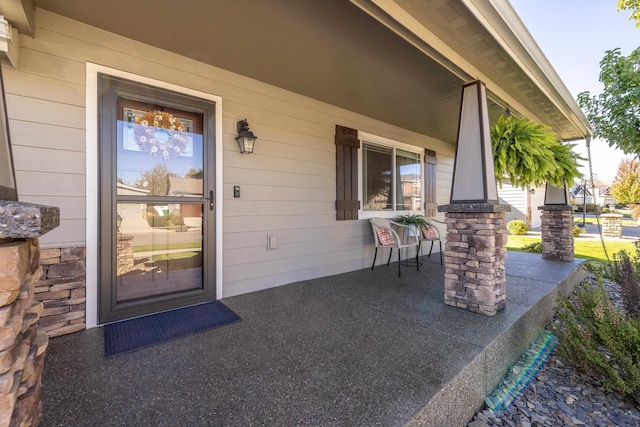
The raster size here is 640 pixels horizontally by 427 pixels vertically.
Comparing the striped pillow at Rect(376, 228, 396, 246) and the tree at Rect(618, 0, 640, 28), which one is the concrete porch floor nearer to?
the striped pillow at Rect(376, 228, 396, 246)

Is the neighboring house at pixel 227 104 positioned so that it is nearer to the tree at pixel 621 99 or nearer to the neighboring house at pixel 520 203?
the tree at pixel 621 99

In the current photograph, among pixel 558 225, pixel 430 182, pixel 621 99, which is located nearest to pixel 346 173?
pixel 430 182

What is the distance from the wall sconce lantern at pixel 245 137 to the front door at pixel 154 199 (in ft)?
0.89

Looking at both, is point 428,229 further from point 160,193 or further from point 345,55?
point 160,193

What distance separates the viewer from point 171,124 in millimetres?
2654

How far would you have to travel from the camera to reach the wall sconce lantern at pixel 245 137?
2.93 metres

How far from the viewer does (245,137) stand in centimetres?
292

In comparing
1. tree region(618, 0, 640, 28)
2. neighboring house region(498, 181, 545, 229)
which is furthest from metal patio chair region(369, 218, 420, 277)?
neighboring house region(498, 181, 545, 229)

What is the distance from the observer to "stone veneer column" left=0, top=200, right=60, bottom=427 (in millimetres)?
671

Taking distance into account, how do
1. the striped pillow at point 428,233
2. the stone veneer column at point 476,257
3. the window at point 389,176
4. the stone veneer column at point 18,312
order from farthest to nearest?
the striped pillow at point 428,233
the window at point 389,176
the stone veneer column at point 476,257
the stone veneer column at point 18,312

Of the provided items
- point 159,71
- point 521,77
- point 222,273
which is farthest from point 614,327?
point 159,71

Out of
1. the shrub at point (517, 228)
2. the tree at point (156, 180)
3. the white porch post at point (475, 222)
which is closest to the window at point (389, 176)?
the white porch post at point (475, 222)

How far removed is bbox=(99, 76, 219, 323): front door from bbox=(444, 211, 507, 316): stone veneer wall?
2.33m

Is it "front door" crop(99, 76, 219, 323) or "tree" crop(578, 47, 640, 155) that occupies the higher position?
"tree" crop(578, 47, 640, 155)
